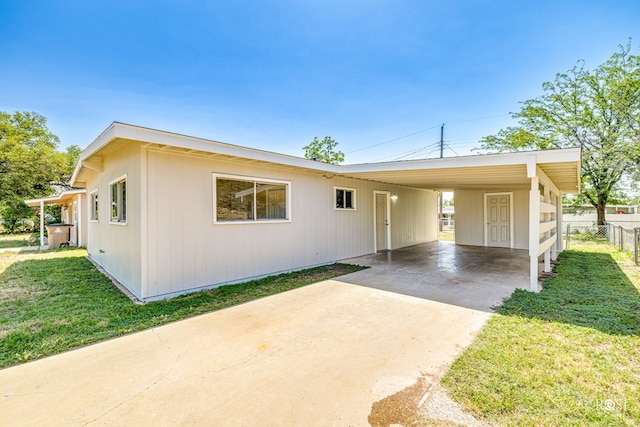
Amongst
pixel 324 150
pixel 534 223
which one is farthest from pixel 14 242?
pixel 324 150

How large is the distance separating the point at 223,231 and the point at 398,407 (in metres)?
4.14

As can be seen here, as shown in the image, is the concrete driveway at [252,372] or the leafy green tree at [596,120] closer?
the concrete driveway at [252,372]

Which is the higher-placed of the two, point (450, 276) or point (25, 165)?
point (25, 165)

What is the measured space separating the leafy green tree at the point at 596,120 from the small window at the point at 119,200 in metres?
18.8

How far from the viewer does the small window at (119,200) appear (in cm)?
530

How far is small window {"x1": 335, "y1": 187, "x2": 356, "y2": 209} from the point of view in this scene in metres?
8.10

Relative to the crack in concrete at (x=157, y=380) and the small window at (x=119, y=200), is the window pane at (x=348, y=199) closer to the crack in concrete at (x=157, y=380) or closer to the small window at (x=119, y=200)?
the small window at (x=119, y=200)

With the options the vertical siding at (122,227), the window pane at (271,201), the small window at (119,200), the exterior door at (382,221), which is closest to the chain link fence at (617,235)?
the exterior door at (382,221)

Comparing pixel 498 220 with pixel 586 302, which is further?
pixel 498 220

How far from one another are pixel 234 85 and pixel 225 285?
332 inches

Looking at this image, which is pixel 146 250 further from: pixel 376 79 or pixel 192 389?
pixel 376 79

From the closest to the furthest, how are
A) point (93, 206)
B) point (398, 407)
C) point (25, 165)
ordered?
point (398, 407) < point (93, 206) < point (25, 165)

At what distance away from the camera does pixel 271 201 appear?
624cm

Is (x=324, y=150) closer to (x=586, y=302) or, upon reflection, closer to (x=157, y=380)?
(x=586, y=302)
